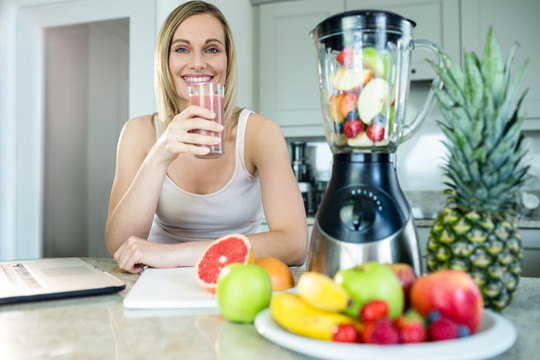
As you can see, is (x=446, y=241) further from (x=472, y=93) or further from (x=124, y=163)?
(x=124, y=163)

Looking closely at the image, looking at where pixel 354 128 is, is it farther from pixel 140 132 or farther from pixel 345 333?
pixel 140 132

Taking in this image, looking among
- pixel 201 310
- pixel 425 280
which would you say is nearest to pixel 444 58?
pixel 425 280

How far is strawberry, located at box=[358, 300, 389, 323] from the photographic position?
500mm

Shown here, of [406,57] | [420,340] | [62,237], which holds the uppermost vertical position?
[406,57]

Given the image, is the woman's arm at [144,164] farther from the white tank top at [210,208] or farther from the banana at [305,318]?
the banana at [305,318]

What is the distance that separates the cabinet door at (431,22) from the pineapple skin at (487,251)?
235 cm

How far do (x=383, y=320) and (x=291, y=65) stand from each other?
280 cm

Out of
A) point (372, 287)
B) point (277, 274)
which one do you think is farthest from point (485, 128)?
point (277, 274)

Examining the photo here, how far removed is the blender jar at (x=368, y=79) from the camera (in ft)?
2.49

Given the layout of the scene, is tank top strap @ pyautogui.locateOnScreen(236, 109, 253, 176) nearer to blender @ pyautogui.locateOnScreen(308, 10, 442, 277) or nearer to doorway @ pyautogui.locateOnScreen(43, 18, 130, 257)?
blender @ pyautogui.locateOnScreen(308, 10, 442, 277)

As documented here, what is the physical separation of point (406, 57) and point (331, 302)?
54 centimetres

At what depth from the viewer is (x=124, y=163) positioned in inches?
61.2

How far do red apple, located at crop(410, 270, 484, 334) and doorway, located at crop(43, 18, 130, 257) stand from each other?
2203 mm

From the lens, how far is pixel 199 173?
154 centimetres
